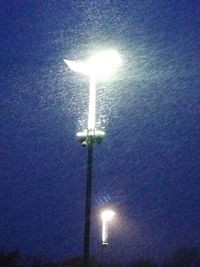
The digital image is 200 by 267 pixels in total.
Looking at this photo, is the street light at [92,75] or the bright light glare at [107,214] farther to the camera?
the bright light glare at [107,214]

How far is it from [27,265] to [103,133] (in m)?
78.0

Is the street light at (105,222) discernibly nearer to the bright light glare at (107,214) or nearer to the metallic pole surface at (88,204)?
the bright light glare at (107,214)

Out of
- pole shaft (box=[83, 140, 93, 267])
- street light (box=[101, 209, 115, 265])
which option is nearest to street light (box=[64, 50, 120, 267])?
pole shaft (box=[83, 140, 93, 267])

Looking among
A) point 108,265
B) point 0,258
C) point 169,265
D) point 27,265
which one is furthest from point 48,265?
point 0,258

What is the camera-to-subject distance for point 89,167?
1063cm

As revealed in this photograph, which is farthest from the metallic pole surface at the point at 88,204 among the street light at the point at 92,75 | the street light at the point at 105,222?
the street light at the point at 105,222

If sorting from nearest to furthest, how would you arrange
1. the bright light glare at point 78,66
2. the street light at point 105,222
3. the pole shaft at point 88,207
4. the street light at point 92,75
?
the pole shaft at point 88,207 < the street light at point 92,75 < the bright light glare at point 78,66 < the street light at point 105,222

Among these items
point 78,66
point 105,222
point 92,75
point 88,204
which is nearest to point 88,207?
point 88,204

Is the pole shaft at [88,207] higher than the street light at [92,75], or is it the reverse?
the street light at [92,75]

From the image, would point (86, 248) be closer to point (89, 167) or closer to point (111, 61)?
point (89, 167)

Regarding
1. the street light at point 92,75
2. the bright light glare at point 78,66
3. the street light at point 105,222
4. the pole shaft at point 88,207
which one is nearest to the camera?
the pole shaft at point 88,207

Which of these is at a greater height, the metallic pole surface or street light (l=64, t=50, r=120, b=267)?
street light (l=64, t=50, r=120, b=267)

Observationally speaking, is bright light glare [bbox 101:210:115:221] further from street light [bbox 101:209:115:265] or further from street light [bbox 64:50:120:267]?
street light [bbox 64:50:120:267]

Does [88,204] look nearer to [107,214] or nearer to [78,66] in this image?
[78,66]
